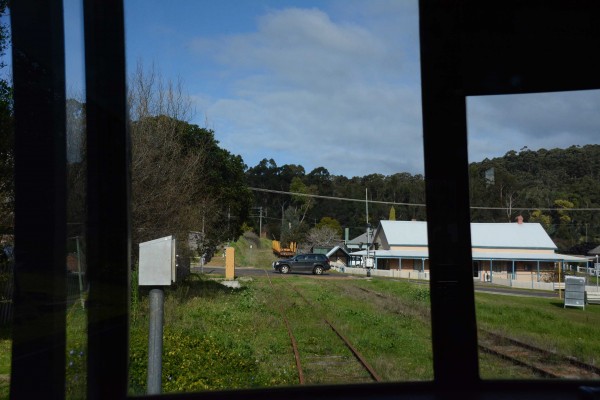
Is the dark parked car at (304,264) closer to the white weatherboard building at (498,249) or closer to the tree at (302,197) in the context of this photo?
the tree at (302,197)

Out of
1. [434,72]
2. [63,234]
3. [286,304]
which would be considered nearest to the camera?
[63,234]

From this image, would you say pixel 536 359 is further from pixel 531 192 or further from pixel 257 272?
pixel 257 272

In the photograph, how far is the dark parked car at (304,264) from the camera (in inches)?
955

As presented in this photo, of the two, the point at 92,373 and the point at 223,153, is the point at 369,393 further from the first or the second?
the point at 223,153

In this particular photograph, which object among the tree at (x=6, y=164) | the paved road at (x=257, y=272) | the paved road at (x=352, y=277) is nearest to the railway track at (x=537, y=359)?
the paved road at (x=352, y=277)

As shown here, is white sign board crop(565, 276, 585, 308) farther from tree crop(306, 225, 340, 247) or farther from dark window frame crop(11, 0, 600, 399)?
dark window frame crop(11, 0, 600, 399)

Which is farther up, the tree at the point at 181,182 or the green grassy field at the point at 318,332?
the tree at the point at 181,182

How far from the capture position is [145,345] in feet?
24.0

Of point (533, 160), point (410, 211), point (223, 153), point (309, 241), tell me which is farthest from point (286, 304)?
point (533, 160)

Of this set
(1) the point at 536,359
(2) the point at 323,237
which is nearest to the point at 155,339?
(1) the point at 536,359

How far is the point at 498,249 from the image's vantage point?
7973 mm

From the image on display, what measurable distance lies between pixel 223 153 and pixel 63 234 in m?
10.3

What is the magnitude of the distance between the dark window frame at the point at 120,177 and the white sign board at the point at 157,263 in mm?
565

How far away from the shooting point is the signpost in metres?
4.90
